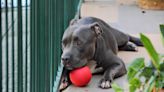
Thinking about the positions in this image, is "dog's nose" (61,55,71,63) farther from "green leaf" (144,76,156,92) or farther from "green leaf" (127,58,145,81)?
"green leaf" (144,76,156,92)

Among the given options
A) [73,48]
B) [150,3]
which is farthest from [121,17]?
[73,48]

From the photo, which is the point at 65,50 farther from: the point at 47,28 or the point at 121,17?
the point at 121,17

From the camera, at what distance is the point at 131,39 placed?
5137mm

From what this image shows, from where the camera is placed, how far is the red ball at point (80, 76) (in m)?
3.77

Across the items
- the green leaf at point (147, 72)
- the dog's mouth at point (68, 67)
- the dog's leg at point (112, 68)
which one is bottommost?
the dog's leg at point (112, 68)

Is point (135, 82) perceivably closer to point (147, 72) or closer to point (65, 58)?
point (147, 72)

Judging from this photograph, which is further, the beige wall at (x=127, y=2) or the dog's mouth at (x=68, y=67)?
the beige wall at (x=127, y=2)

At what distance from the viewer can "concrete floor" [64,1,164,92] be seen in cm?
508

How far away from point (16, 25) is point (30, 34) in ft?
1.32

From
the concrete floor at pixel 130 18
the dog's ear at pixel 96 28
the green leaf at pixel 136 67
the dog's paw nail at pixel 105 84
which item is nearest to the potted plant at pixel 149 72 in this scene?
the green leaf at pixel 136 67

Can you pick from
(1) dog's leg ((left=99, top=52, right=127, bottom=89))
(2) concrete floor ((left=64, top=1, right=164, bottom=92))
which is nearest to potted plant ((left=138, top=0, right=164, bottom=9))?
(2) concrete floor ((left=64, top=1, right=164, bottom=92))

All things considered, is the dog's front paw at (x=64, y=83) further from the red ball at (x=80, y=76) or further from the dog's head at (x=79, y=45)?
the dog's head at (x=79, y=45)

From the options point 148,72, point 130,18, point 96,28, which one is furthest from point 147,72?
point 130,18

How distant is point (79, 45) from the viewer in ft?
12.5
